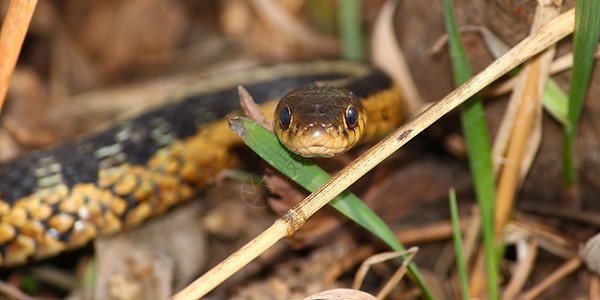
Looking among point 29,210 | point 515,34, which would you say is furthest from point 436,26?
point 29,210

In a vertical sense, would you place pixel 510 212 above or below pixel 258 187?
below

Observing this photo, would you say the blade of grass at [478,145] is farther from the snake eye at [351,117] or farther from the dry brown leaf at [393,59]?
the dry brown leaf at [393,59]

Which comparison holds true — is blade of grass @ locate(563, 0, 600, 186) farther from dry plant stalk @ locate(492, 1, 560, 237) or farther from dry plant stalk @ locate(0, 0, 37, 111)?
dry plant stalk @ locate(0, 0, 37, 111)

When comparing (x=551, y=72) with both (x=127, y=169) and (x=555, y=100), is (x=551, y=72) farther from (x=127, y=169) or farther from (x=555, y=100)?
→ (x=127, y=169)

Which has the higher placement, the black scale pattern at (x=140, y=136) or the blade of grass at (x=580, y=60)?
the black scale pattern at (x=140, y=136)

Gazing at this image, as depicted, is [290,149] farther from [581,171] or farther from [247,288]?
[581,171]

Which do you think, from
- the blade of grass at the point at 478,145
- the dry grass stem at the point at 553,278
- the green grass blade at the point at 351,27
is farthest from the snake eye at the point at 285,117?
the green grass blade at the point at 351,27

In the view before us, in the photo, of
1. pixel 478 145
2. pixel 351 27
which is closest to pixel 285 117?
pixel 478 145
